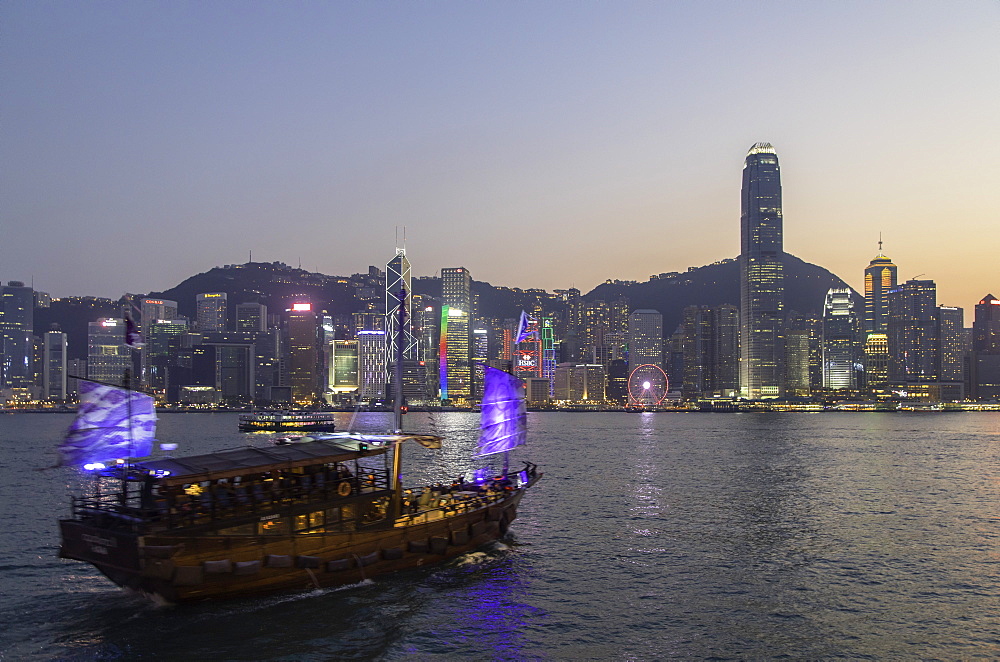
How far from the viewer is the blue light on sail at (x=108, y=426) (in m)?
29.2

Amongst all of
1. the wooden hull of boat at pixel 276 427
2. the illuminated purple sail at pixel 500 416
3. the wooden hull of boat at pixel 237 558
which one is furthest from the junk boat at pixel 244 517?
the wooden hull of boat at pixel 276 427

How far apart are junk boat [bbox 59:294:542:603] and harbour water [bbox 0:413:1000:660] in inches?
38.4

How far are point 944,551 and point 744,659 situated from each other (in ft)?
65.5

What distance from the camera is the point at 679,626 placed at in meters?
25.4

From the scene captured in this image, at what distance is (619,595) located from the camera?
28641 millimetres

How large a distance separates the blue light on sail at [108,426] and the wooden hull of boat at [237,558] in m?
5.40

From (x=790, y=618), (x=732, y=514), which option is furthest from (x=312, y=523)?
(x=732, y=514)

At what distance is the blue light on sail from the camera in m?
29.2

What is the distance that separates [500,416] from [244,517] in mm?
14402

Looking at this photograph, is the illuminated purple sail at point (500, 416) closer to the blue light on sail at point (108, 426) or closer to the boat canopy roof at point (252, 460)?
the boat canopy roof at point (252, 460)

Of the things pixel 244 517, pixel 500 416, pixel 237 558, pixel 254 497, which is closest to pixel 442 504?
pixel 500 416

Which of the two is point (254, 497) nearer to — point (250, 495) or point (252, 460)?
point (250, 495)

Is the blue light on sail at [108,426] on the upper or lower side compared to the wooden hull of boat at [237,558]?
upper

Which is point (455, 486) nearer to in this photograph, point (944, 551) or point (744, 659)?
point (744, 659)
